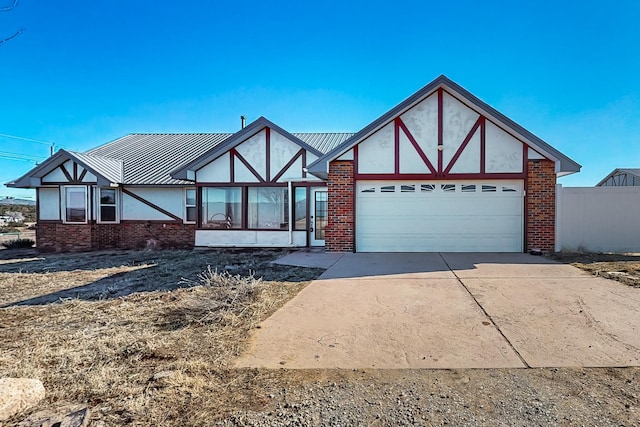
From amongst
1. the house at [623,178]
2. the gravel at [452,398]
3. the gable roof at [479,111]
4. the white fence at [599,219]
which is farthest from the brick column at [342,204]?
the house at [623,178]

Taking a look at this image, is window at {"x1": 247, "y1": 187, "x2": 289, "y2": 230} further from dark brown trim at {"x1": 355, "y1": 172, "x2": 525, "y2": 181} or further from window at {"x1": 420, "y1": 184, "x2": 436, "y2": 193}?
window at {"x1": 420, "y1": 184, "x2": 436, "y2": 193}

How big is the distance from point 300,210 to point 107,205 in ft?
27.7

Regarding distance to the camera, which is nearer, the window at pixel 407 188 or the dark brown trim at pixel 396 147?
the dark brown trim at pixel 396 147

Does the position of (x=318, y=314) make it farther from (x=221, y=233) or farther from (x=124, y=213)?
(x=124, y=213)

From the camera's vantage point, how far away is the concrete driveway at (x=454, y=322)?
3904 mm

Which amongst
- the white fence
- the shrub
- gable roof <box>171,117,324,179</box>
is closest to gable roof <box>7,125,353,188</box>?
gable roof <box>171,117,324,179</box>

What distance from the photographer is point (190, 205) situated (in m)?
15.2

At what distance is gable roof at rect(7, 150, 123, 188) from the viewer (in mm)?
14438

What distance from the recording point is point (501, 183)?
1135 centimetres

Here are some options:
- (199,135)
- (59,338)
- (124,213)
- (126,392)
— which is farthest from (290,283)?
(199,135)

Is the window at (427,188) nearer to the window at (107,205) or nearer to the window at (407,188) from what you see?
the window at (407,188)

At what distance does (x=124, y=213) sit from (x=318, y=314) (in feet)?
43.1

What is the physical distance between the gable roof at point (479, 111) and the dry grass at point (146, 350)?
635 centimetres

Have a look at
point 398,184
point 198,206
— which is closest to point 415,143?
point 398,184
